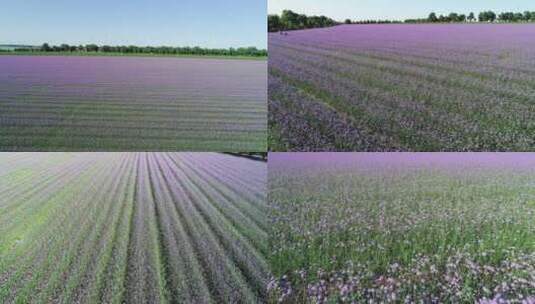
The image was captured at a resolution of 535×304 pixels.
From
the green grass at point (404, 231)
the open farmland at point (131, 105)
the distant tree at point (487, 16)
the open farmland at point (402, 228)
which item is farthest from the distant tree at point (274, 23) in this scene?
the distant tree at point (487, 16)

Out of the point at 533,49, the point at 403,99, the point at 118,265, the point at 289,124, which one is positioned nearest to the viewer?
the point at 118,265

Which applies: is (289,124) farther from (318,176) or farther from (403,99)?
(403,99)

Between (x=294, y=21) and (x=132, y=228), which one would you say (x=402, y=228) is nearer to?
(x=132, y=228)

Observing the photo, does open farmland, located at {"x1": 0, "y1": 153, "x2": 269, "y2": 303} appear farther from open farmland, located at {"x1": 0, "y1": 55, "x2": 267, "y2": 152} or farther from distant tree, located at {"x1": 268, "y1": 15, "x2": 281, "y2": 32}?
distant tree, located at {"x1": 268, "y1": 15, "x2": 281, "y2": 32}

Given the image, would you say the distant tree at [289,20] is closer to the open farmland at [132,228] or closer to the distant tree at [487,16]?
the open farmland at [132,228]

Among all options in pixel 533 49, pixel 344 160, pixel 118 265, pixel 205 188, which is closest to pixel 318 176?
pixel 344 160
